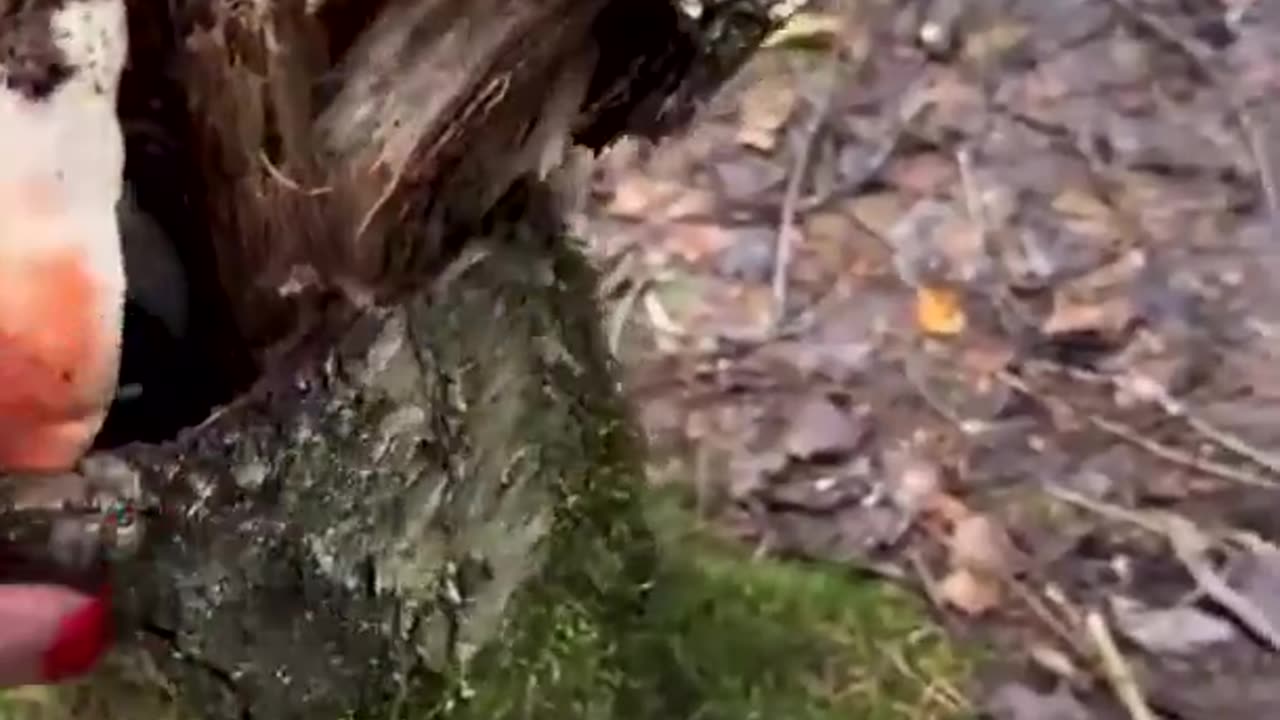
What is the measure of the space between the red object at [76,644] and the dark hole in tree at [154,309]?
66 millimetres

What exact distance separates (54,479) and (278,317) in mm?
115

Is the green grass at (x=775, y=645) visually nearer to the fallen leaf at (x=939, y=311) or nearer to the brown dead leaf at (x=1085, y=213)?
the fallen leaf at (x=939, y=311)

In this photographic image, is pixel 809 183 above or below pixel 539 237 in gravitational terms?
below

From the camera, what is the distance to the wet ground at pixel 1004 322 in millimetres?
1176

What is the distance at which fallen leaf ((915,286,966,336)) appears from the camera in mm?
1355

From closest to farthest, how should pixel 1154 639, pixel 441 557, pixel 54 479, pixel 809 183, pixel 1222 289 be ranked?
pixel 54 479 < pixel 441 557 < pixel 1154 639 < pixel 1222 289 < pixel 809 183

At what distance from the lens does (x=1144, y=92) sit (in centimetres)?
152

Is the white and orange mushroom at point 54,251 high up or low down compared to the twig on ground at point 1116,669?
up

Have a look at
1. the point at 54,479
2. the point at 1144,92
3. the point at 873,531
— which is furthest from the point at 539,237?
the point at 1144,92

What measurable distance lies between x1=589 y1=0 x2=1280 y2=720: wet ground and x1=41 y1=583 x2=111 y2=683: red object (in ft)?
1.99

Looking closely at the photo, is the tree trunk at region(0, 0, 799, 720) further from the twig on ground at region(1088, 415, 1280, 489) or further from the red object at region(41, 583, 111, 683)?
the twig on ground at region(1088, 415, 1280, 489)

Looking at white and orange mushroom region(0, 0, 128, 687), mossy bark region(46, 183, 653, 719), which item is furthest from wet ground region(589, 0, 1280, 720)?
white and orange mushroom region(0, 0, 128, 687)

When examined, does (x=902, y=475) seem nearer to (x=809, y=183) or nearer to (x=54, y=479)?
(x=809, y=183)

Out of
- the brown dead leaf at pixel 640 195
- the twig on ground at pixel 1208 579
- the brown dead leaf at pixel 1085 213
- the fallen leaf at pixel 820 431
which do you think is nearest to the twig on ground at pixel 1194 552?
the twig on ground at pixel 1208 579
